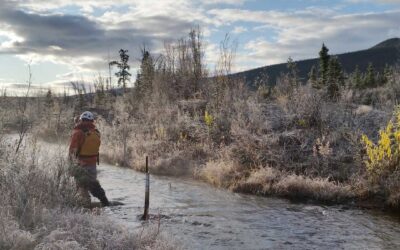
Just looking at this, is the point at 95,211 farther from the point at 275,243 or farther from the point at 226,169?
the point at 226,169

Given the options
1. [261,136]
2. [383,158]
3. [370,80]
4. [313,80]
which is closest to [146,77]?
[313,80]

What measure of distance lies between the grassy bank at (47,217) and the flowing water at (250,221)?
55.3 inches

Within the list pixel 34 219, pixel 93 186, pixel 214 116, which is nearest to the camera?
pixel 34 219

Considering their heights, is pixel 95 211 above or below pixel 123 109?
below

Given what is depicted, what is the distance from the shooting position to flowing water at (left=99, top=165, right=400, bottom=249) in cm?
918

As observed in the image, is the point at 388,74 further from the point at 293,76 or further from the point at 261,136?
the point at 261,136

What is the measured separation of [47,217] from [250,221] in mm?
4670

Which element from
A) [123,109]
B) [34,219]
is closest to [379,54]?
[123,109]

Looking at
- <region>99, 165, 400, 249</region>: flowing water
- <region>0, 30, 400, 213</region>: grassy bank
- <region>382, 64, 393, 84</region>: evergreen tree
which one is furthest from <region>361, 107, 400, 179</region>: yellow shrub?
<region>382, 64, 393, 84</region>: evergreen tree

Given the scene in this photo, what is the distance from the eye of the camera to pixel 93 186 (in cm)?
1095

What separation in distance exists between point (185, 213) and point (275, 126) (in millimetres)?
7184

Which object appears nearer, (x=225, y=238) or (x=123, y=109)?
(x=225, y=238)

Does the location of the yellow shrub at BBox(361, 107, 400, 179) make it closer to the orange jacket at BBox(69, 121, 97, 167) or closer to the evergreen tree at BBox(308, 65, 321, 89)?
the evergreen tree at BBox(308, 65, 321, 89)

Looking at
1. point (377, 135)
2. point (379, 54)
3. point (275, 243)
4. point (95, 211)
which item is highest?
point (379, 54)
